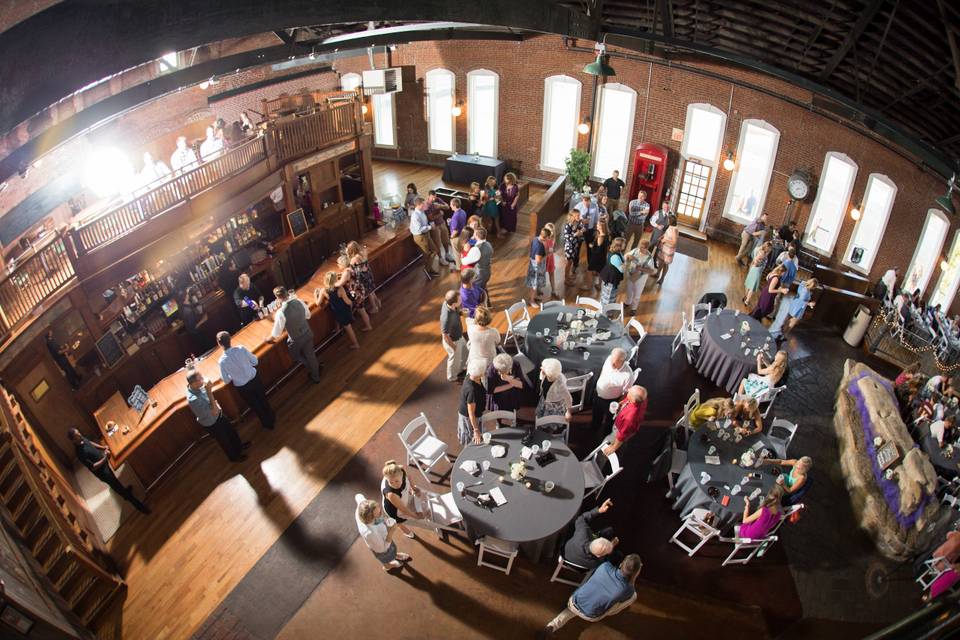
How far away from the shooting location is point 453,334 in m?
8.12

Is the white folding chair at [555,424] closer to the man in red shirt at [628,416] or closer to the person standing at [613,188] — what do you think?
the man in red shirt at [628,416]

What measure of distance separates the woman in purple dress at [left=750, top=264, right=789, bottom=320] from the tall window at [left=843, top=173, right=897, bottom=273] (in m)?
2.64

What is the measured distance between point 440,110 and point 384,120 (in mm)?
2038

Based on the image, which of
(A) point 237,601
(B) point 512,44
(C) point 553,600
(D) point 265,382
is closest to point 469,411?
(C) point 553,600

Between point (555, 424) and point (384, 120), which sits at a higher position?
point (384, 120)

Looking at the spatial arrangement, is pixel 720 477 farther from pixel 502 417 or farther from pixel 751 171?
pixel 751 171

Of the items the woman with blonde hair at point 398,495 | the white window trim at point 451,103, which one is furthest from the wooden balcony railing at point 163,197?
the white window trim at point 451,103

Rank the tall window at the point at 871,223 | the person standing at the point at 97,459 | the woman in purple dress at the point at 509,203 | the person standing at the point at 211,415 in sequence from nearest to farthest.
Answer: the person standing at the point at 97,459 < the person standing at the point at 211,415 < the tall window at the point at 871,223 < the woman in purple dress at the point at 509,203

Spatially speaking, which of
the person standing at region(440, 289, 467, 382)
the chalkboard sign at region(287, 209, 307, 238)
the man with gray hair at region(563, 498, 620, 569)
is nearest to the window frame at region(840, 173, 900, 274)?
the person standing at region(440, 289, 467, 382)

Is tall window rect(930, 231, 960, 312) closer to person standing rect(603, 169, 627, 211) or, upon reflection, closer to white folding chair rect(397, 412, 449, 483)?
person standing rect(603, 169, 627, 211)

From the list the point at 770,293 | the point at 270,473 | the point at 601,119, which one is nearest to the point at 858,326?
the point at 770,293

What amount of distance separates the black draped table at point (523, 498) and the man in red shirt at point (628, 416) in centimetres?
62

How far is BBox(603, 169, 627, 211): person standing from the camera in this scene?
1280cm

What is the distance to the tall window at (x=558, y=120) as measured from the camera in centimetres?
1490
